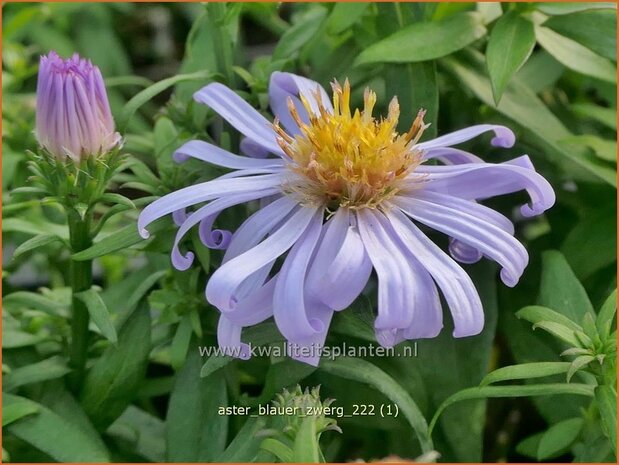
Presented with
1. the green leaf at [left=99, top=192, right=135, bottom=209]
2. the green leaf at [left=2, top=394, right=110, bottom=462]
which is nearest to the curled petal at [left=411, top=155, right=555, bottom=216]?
the green leaf at [left=99, top=192, right=135, bottom=209]

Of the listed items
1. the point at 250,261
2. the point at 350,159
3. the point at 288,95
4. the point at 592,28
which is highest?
the point at 592,28

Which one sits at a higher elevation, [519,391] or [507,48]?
[507,48]

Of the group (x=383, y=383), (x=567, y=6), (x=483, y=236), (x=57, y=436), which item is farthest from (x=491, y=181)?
(x=57, y=436)

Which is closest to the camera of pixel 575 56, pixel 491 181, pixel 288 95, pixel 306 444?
pixel 306 444

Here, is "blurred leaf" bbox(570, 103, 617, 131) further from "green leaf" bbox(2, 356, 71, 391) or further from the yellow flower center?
"green leaf" bbox(2, 356, 71, 391)

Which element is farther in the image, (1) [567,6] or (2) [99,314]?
(1) [567,6]

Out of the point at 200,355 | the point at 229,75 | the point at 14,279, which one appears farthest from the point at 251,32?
the point at 200,355

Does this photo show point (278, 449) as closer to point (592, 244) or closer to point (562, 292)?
point (562, 292)
